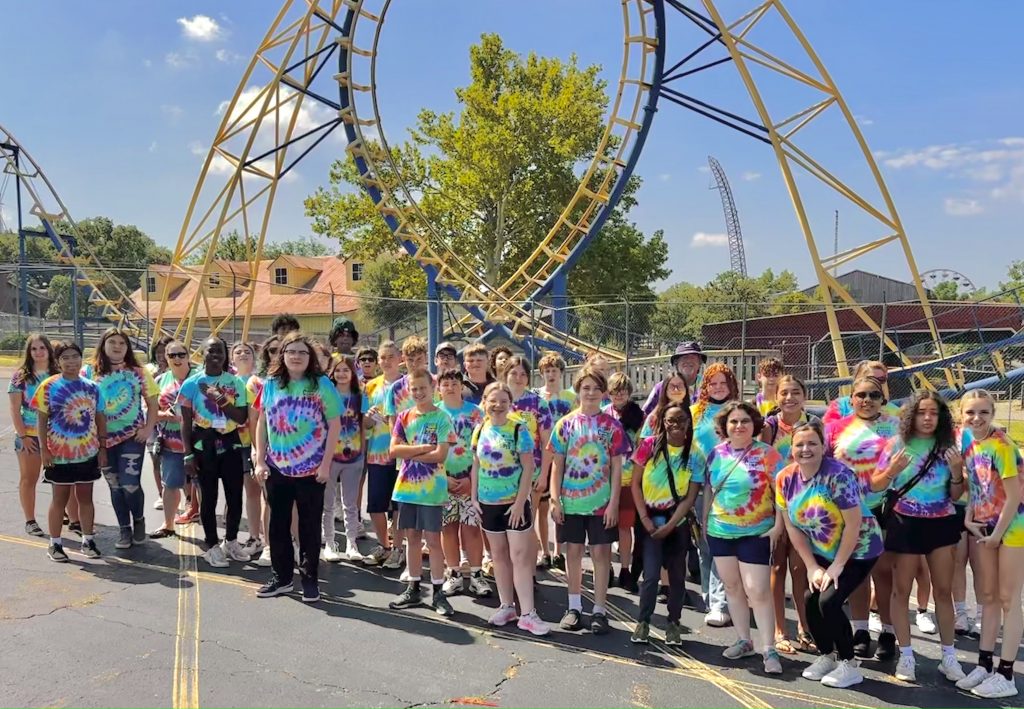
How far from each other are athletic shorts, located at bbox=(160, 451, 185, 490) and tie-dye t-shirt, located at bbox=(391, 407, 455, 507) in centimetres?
236

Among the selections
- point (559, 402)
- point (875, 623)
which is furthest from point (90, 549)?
point (875, 623)

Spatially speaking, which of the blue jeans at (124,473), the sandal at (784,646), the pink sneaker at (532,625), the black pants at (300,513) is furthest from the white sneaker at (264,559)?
the sandal at (784,646)

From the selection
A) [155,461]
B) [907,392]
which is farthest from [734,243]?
[155,461]

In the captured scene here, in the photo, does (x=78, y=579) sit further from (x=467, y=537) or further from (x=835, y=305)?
(x=835, y=305)

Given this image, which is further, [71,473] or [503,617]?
[71,473]

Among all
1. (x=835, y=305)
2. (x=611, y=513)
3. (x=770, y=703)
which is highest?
(x=835, y=305)

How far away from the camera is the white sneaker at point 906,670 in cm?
403

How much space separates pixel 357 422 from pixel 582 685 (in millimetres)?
2813

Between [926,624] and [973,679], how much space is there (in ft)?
3.10

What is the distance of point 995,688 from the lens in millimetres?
3828

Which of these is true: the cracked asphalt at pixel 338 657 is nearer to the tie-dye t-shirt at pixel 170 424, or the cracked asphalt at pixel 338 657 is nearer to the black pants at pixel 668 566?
the black pants at pixel 668 566

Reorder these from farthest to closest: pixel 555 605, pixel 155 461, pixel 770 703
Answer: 1. pixel 155 461
2. pixel 555 605
3. pixel 770 703

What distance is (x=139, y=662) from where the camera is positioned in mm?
4035

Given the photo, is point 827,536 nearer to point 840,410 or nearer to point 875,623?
point 840,410
